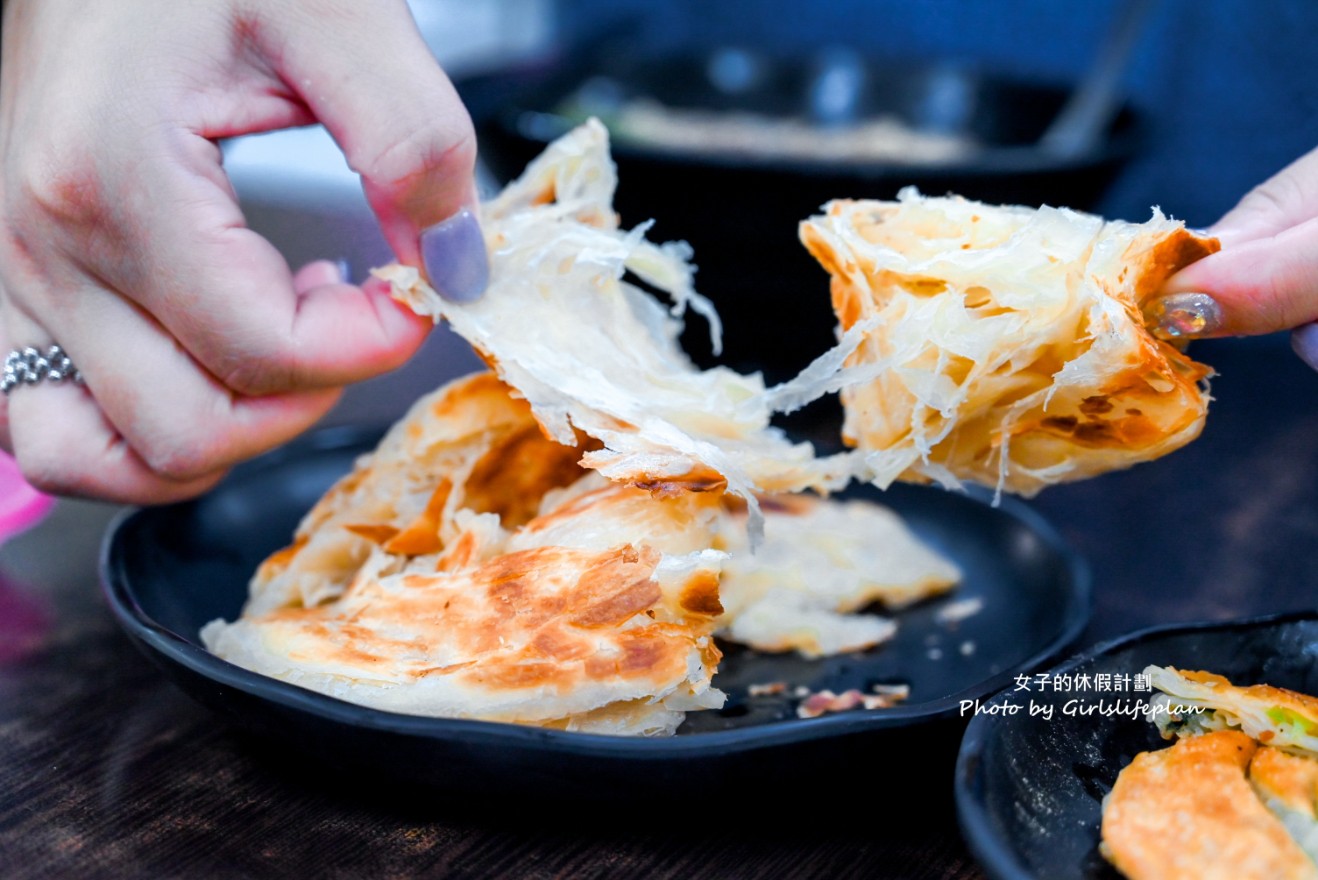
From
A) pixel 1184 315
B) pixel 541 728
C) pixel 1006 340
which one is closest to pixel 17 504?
pixel 541 728

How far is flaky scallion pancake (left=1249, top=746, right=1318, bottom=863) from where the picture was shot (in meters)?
0.78

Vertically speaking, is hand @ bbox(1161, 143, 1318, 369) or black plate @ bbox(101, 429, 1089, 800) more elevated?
hand @ bbox(1161, 143, 1318, 369)

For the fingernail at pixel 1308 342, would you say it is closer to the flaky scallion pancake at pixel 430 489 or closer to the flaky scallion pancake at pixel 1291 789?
the flaky scallion pancake at pixel 1291 789

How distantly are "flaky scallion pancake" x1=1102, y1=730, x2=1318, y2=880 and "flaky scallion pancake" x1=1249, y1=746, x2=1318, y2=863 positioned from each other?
0.04ft

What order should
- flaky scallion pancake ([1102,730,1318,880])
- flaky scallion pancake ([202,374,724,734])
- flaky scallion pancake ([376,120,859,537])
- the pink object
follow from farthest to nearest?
the pink object < flaky scallion pancake ([376,120,859,537]) < flaky scallion pancake ([202,374,724,734]) < flaky scallion pancake ([1102,730,1318,880])

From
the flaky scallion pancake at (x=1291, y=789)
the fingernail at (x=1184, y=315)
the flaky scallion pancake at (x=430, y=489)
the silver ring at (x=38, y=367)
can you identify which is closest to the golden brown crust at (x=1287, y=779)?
the flaky scallion pancake at (x=1291, y=789)

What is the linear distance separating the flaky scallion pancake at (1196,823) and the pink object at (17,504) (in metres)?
1.37

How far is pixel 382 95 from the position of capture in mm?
1097

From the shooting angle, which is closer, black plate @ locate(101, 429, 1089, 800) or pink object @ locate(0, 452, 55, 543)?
black plate @ locate(101, 429, 1089, 800)

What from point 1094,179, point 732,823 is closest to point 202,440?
point 732,823

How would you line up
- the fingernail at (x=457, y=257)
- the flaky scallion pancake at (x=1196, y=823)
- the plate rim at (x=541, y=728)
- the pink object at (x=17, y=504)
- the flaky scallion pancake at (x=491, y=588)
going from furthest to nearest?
the pink object at (x=17, y=504)
the fingernail at (x=457, y=257)
the flaky scallion pancake at (x=491, y=588)
the plate rim at (x=541, y=728)
the flaky scallion pancake at (x=1196, y=823)

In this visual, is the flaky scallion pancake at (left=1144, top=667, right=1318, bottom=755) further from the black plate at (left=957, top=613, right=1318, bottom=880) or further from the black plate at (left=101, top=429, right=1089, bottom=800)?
the black plate at (left=101, top=429, right=1089, bottom=800)

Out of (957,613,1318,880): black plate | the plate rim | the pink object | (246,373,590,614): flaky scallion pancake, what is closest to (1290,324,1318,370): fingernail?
(957,613,1318,880): black plate

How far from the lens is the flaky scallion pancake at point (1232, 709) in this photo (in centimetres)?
85
